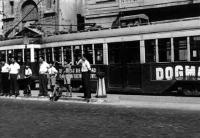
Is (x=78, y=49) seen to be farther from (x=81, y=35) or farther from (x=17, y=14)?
(x=17, y=14)

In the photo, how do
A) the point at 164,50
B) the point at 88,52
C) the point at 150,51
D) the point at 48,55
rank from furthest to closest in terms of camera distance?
the point at 48,55, the point at 88,52, the point at 150,51, the point at 164,50

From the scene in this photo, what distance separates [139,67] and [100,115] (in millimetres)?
7185

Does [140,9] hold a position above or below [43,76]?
above

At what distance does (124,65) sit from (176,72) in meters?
2.68

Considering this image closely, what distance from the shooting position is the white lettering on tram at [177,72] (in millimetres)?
17914

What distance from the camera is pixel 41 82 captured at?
1988 cm

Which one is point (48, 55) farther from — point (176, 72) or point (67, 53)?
point (176, 72)

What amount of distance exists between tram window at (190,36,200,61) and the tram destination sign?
1.08ft

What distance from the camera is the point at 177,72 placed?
18.4 m

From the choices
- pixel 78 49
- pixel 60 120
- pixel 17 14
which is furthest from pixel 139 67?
Answer: pixel 17 14

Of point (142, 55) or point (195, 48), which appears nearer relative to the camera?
point (195, 48)

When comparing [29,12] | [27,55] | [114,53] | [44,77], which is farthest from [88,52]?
[29,12]

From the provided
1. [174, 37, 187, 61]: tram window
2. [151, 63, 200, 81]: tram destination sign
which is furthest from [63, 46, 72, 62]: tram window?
[174, 37, 187, 61]: tram window

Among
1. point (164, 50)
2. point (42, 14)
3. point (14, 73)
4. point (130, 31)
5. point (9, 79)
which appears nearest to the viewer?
point (164, 50)
